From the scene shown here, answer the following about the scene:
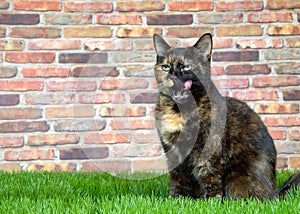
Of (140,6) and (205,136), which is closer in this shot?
(205,136)

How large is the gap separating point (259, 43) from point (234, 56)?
19 cm

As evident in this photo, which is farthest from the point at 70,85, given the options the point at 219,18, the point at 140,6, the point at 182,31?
the point at 219,18

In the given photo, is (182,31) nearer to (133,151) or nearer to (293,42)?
(293,42)

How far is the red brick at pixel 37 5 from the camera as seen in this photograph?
350cm

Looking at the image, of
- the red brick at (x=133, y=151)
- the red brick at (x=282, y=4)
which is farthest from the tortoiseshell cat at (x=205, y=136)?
the red brick at (x=282, y=4)

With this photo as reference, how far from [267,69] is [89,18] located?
124 cm

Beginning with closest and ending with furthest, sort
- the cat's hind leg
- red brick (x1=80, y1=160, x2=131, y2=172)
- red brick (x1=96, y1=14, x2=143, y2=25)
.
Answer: the cat's hind leg
red brick (x1=80, y1=160, x2=131, y2=172)
red brick (x1=96, y1=14, x2=143, y2=25)

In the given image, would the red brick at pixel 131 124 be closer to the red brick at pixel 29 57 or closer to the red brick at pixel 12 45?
the red brick at pixel 29 57

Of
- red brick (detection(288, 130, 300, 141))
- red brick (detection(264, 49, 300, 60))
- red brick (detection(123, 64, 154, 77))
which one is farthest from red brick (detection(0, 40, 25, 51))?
red brick (detection(288, 130, 300, 141))

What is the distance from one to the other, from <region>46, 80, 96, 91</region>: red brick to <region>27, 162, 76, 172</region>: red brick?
1.64 feet

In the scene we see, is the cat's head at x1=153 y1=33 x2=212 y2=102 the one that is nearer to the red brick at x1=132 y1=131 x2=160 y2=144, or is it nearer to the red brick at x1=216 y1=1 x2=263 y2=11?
the red brick at x1=132 y1=131 x2=160 y2=144

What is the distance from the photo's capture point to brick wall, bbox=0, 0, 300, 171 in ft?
11.5

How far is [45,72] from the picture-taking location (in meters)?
3.50

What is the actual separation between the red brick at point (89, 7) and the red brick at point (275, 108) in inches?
47.0
